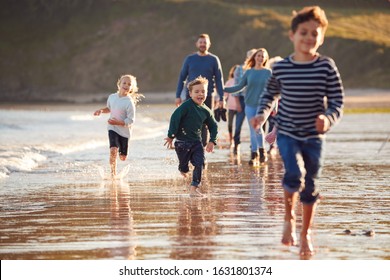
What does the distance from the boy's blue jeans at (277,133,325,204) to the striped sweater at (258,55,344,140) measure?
0.05m

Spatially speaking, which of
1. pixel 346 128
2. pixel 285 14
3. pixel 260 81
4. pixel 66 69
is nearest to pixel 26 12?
pixel 66 69

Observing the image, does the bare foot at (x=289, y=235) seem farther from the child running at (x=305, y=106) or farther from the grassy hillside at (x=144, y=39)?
the grassy hillside at (x=144, y=39)

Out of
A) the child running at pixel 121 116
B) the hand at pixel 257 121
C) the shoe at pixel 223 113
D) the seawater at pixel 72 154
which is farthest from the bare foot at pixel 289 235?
the shoe at pixel 223 113

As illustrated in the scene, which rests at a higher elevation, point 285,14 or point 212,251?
point 285,14

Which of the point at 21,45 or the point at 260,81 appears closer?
the point at 260,81

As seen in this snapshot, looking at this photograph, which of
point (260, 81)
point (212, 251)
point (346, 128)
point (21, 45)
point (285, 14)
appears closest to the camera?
point (212, 251)

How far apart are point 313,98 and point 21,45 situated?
351 ft

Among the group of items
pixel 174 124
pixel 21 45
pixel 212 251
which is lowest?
pixel 212 251

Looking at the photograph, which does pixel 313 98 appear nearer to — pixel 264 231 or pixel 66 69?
pixel 264 231

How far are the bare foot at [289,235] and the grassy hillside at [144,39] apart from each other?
8214 centimetres

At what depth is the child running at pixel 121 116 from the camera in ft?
47.5

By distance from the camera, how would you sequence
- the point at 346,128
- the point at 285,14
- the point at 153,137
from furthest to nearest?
the point at 285,14
the point at 346,128
the point at 153,137

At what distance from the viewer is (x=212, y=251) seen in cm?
804

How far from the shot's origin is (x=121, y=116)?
14.6m
